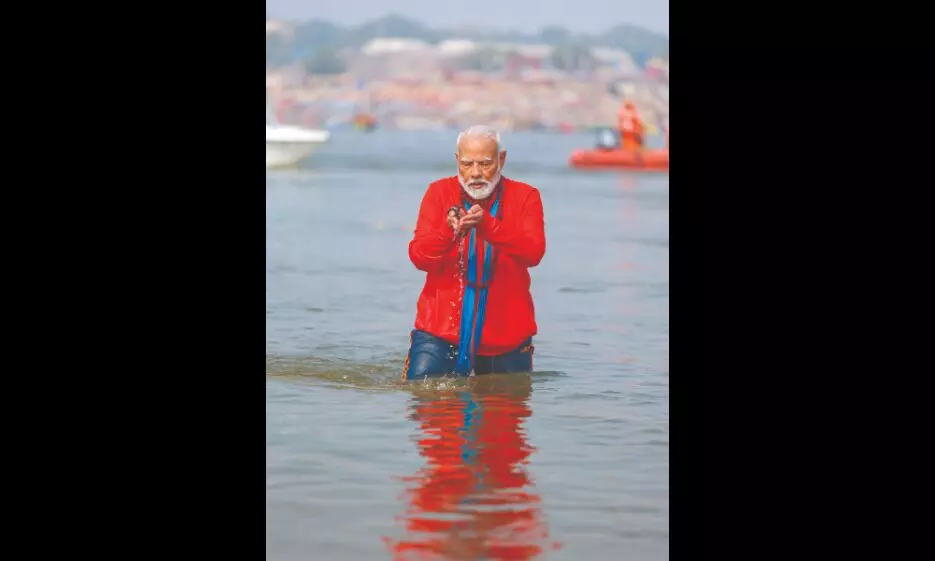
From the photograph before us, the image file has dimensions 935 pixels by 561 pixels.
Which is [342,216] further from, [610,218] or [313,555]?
[313,555]

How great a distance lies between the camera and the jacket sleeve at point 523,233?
8.88m

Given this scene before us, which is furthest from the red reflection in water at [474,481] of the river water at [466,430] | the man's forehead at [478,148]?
the man's forehead at [478,148]

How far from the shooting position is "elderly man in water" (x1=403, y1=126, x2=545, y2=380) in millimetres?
8930

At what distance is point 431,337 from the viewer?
30.4ft

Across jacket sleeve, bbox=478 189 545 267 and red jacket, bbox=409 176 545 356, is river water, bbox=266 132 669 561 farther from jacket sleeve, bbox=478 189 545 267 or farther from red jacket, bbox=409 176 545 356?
jacket sleeve, bbox=478 189 545 267

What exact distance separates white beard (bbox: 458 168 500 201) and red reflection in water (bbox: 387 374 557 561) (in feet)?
3.83

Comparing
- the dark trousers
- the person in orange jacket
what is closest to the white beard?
the dark trousers

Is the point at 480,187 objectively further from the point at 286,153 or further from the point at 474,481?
the point at 286,153

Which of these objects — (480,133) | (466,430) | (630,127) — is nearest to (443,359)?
(466,430)

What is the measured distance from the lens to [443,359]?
9328 millimetres

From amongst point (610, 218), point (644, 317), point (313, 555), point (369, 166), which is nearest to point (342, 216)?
point (610, 218)

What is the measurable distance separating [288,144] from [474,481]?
28.5 meters

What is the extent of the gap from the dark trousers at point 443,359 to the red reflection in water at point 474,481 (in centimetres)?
8

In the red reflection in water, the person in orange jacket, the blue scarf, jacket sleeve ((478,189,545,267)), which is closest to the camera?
the red reflection in water
